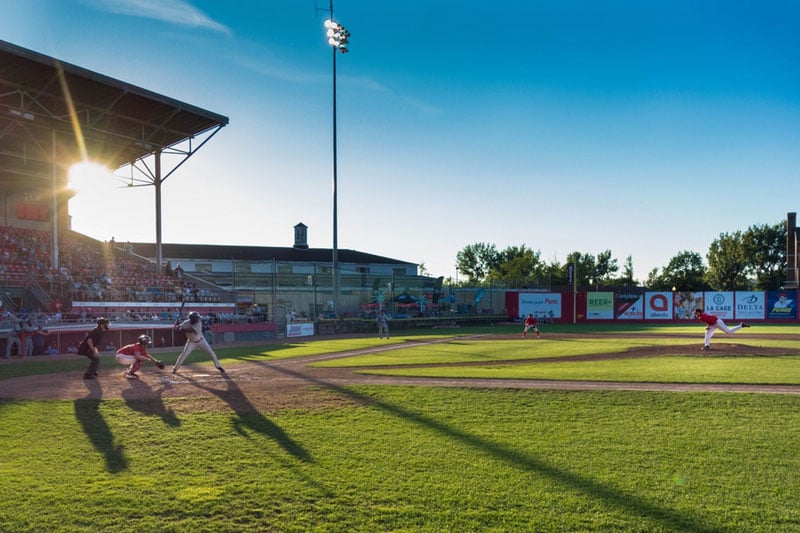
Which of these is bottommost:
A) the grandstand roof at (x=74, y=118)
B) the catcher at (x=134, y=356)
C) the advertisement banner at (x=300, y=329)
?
the advertisement banner at (x=300, y=329)

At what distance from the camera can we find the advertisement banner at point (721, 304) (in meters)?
48.0

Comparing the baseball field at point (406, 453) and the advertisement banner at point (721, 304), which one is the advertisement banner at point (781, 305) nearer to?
the advertisement banner at point (721, 304)

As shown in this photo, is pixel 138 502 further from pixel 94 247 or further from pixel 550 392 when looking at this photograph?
pixel 94 247

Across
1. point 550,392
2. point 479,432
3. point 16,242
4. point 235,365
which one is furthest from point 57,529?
point 16,242

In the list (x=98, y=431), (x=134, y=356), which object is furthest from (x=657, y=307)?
(x=98, y=431)

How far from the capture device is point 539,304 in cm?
4803

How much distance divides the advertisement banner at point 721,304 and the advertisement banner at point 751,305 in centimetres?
76

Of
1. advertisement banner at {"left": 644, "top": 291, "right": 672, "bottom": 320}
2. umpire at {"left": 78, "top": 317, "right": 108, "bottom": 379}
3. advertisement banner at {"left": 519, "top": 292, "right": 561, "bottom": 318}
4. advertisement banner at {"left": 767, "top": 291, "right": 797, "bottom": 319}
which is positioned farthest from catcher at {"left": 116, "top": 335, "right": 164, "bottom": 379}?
advertisement banner at {"left": 767, "top": 291, "right": 797, "bottom": 319}

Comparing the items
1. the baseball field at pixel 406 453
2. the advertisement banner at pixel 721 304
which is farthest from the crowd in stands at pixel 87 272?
the advertisement banner at pixel 721 304

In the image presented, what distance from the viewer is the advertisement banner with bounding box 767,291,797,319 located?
47.9 meters

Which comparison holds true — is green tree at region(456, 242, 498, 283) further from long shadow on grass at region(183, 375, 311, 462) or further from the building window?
long shadow on grass at region(183, 375, 311, 462)

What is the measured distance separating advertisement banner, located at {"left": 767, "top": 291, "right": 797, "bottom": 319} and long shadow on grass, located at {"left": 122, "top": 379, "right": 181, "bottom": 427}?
174 feet

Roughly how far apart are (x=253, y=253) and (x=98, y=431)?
5818 cm

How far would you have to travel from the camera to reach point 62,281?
1003 inches
